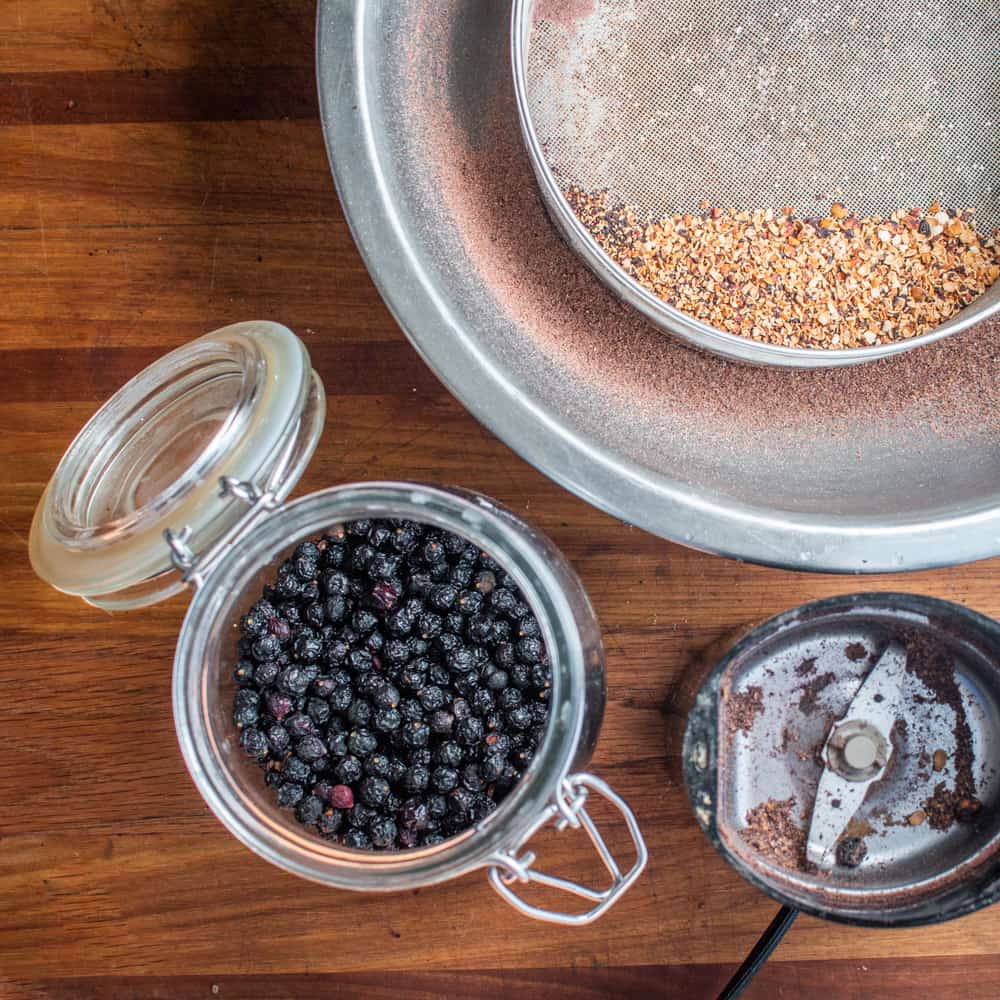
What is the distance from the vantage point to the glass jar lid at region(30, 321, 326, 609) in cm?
59

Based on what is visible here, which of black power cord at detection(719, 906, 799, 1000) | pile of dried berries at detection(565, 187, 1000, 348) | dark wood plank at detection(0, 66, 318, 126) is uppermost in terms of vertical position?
dark wood plank at detection(0, 66, 318, 126)

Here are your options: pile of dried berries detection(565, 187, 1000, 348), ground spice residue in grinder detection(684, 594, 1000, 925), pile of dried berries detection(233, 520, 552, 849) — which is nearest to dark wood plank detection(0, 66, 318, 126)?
pile of dried berries detection(565, 187, 1000, 348)

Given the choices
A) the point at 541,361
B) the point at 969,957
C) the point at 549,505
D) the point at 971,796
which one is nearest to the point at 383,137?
the point at 541,361

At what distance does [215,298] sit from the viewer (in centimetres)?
75

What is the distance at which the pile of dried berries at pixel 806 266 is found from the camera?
2.43ft

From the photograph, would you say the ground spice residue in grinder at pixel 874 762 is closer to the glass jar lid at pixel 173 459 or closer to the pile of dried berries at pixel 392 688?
the pile of dried berries at pixel 392 688

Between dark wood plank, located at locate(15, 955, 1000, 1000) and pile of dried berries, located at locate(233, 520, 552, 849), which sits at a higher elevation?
pile of dried berries, located at locate(233, 520, 552, 849)

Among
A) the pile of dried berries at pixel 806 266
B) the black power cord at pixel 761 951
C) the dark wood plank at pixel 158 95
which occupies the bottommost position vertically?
the black power cord at pixel 761 951

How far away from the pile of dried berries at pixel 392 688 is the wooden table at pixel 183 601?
93mm

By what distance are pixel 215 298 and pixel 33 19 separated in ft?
0.87

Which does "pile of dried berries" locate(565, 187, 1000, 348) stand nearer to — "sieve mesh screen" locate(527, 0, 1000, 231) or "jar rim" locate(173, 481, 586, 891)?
"sieve mesh screen" locate(527, 0, 1000, 231)

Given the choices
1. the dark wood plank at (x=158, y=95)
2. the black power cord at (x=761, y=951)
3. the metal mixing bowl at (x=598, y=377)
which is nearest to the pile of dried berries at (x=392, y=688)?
the metal mixing bowl at (x=598, y=377)

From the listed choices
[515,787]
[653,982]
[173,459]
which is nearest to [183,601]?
[173,459]

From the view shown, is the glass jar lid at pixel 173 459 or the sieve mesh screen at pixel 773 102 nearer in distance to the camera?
the glass jar lid at pixel 173 459
